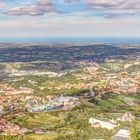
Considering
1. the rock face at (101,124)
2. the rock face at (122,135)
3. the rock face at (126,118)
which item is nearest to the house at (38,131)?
the rock face at (101,124)

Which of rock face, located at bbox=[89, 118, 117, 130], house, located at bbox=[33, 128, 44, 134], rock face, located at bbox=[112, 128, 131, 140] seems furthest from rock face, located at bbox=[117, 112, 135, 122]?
house, located at bbox=[33, 128, 44, 134]

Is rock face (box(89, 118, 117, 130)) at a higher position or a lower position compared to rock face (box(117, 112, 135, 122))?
higher

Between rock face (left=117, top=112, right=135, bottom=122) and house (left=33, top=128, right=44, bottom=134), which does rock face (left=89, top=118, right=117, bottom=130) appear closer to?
rock face (left=117, top=112, right=135, bottom=122)

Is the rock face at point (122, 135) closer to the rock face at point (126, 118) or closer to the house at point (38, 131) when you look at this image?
the rock face at point (126, 118)

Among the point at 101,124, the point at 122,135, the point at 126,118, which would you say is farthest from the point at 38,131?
the point at 126,118

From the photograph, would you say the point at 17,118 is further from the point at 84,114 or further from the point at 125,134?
the point at 125,134

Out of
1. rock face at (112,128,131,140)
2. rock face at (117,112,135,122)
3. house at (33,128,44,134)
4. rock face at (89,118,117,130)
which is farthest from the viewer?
rock face at (117,112,135,122)

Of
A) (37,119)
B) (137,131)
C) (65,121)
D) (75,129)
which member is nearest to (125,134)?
(137,131)

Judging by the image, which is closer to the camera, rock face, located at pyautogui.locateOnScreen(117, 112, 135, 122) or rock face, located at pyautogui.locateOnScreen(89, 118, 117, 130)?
rock face, located at pyautogui.locateOnScreen(89, 118, 117, 130)

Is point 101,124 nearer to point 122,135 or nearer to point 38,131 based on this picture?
point 122,135

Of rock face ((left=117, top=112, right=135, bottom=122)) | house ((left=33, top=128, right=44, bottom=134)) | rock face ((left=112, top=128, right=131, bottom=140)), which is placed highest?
rock face ((left=112, top=128, right=131, bottom=140))

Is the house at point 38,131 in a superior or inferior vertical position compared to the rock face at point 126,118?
superior
